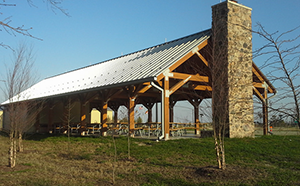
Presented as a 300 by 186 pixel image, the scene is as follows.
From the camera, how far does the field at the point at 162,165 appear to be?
6438 millimetres

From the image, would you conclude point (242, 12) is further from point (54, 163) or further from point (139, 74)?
point (54, 163)

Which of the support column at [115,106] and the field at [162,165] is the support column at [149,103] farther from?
the field at [162,165]

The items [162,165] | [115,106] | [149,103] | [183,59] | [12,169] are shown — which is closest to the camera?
[12,169]

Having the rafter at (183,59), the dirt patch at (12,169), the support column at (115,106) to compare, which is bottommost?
the dirt patch at (12,169)

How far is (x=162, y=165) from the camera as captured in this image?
812 centimetres

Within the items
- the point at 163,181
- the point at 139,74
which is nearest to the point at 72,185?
the point at 163,181

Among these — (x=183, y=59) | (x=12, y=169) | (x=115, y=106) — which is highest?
(x=183, y=59)

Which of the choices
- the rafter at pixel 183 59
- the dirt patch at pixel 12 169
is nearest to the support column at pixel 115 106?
the rafter at pixel 183 59

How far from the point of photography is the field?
253 inches

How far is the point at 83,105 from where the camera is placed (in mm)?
16969

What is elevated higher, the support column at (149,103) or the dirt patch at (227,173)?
the support column at (149,103)

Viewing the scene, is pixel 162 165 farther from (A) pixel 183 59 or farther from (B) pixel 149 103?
(B) pixel 149 103

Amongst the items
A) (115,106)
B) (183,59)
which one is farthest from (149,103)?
(183,59)

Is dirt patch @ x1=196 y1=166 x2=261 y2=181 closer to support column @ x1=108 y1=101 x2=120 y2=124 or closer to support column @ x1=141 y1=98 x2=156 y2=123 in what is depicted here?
support column @ x1=141 y1=98 x2=156 y2=123
